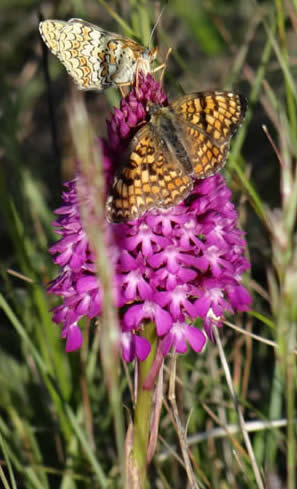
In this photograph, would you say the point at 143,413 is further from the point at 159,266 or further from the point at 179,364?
the point at 179,364

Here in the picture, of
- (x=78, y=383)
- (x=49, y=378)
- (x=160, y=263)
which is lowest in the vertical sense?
(x=78, y=383)

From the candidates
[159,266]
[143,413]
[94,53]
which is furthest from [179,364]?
[94,53]

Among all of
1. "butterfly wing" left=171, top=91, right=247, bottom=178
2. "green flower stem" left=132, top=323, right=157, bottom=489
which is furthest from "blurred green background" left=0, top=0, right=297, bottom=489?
"butterfly wing" left=171, top=91, right=247, bottom=178

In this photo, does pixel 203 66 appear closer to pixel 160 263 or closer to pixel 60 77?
pixel 60 77

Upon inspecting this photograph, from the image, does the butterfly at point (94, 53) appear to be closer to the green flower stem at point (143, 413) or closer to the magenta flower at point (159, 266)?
the magenta flower at point (159, 266)

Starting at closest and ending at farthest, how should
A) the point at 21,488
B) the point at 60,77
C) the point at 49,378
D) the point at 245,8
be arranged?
the point at 49,378 < the point at 21,488 < the point at 245,8 < the point at 60,77

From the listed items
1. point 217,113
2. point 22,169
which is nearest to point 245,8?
point 22,169
